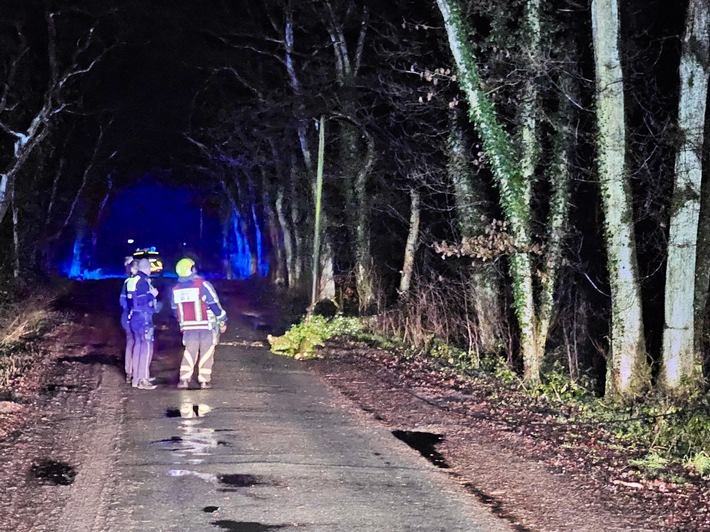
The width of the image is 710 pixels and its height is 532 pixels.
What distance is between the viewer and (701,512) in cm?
629

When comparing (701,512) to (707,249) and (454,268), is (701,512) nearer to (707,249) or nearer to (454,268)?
(707,249)

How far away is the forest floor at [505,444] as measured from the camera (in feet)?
20.8

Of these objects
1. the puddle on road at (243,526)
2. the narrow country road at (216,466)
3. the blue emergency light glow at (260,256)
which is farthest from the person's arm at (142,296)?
the blue emergency light glow at (260,256)

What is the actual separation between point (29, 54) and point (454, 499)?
22733mm

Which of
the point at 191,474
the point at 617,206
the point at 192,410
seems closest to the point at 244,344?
the point at 192,410

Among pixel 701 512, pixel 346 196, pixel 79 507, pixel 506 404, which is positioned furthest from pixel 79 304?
pixel 701 512

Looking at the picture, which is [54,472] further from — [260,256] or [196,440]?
[260,256]

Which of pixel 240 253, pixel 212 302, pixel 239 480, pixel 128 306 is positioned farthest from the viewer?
pixel 240 253

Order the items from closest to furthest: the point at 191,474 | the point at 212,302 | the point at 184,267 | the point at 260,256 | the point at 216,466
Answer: the point at 191,474 < the point at 216,466 < the point at 184,267 < the point at 212,302 < the point at 260,256

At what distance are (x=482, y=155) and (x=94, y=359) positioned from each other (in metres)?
7.63

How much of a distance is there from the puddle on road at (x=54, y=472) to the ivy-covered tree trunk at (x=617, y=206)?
272 inches

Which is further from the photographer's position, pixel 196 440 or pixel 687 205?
pixel 687 205

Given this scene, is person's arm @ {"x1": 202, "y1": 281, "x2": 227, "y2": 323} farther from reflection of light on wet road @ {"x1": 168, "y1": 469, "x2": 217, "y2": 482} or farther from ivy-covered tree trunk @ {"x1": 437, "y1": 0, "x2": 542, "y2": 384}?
ivy-covered tree trunk @ {"x1": 437, "y1": 0, "x2": 542, "y2": 384}

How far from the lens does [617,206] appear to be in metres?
10.4
